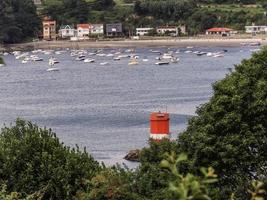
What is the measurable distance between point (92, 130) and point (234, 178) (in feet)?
125

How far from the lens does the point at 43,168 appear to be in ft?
80.3

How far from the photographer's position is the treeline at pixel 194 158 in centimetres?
2341

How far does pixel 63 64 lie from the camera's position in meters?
151

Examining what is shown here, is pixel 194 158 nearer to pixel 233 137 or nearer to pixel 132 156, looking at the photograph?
pixel 233 137

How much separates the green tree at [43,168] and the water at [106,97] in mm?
19762

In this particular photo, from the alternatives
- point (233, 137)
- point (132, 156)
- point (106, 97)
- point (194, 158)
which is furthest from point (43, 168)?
point (106, 97)

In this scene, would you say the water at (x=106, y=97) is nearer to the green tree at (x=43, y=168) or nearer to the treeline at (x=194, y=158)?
the green tree at (x=43, y=168)

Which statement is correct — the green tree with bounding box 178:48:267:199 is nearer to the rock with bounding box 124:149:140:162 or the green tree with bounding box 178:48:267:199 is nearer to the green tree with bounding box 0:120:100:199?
the green tree with bounding box 0:120:100:199

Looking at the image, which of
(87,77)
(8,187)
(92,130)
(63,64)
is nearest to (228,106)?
(8,187)

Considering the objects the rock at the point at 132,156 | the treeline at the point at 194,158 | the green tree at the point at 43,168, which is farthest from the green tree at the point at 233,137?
the rock at the point at 132,156

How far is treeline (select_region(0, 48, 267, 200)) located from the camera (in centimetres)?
2341

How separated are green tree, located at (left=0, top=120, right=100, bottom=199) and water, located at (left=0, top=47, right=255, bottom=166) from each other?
1976cm

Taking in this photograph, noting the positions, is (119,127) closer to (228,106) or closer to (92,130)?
(92,130)

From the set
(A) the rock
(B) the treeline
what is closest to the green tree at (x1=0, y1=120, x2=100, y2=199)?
(B) the treeline
